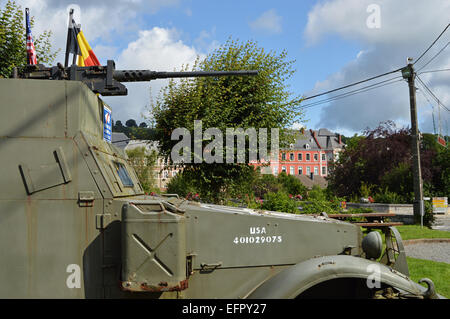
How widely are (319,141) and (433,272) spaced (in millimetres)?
77430

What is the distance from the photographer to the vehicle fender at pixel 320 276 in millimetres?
3119

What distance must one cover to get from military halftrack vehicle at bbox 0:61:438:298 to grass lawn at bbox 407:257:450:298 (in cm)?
454

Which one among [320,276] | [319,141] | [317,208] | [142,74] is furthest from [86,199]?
[319,141]

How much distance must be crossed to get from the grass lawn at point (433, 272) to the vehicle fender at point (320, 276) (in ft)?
14.2

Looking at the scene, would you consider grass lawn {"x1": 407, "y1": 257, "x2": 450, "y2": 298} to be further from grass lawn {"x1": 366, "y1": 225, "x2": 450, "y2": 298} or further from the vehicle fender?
the vehicle fender

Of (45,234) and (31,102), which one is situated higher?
(31,102)

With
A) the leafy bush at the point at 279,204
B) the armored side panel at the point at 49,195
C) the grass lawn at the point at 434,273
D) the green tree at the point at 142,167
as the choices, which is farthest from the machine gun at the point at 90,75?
the green tree at the point at 142,167

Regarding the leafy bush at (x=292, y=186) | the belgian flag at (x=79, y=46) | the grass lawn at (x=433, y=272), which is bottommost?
the grass lawn at (x=433, y=272)

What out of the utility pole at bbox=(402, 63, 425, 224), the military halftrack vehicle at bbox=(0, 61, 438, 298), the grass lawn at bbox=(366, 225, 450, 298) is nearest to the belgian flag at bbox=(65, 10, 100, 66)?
the military halftrack vehicle at bbox=(0, 61, 438, 298)

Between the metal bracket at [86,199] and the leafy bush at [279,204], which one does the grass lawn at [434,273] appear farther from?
the metal bracket at [86,199]

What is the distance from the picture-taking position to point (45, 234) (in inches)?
119
